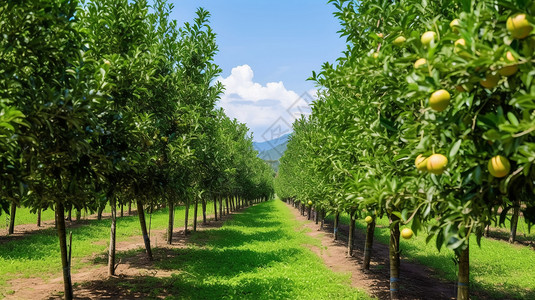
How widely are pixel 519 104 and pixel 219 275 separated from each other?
12.0 metres

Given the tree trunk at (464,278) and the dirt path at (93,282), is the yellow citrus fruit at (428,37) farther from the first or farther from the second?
the dirt path at (93,282)

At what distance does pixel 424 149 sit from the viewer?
320 cm

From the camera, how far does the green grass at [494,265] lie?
13406 mm

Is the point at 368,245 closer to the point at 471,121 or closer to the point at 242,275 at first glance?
the point at 242,275

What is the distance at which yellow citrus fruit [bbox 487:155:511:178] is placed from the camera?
2707 millimetres

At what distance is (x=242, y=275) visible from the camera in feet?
41.8

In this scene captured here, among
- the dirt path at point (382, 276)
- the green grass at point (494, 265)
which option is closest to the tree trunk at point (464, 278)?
the dirt path at point (382, 276)

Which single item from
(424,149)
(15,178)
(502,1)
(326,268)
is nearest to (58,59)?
(15,178)

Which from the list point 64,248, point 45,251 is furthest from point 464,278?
point 45,251

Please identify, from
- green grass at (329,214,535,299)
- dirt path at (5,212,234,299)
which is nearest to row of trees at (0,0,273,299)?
dirt path at (5,212,234,299)

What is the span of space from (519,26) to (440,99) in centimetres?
74

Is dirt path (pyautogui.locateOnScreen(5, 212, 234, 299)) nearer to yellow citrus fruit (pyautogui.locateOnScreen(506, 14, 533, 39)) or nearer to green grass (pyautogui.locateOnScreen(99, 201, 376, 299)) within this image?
green grass (pyautogui.locateOnScreen(99, 201, 376, 299))

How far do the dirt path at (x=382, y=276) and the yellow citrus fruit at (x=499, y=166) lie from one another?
931 centimetres

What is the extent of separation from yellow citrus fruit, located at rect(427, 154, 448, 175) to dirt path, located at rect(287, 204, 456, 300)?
9.24 m
